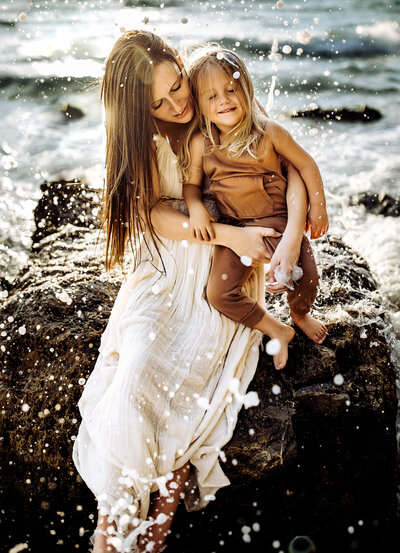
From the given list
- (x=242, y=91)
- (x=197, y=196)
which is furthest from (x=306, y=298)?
(x=242, y=91)

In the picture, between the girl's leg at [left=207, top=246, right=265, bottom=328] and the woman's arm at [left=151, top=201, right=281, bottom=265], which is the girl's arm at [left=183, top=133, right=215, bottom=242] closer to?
the woman's arm at [left=151, top=201, right=281, bottom=265]

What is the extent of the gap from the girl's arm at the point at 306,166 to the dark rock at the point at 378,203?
3.24 m

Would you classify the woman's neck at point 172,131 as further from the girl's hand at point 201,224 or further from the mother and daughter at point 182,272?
the girl's hand at point 201,224

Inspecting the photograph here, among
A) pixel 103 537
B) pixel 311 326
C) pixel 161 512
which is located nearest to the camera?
pixel 103 537

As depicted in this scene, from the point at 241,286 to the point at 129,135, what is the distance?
2.71ft

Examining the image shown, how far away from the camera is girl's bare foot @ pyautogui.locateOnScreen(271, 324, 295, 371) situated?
2549mm

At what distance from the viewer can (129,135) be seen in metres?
2.55

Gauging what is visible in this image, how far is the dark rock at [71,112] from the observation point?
8.07 m

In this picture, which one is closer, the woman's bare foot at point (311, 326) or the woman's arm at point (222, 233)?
the woman's arm at point (222, 233)

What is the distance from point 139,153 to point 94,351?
941 mm

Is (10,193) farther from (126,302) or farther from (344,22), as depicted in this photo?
(344,22)

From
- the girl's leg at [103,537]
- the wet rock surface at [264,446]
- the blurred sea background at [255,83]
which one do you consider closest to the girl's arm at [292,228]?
the wet rock surface at [264,446]

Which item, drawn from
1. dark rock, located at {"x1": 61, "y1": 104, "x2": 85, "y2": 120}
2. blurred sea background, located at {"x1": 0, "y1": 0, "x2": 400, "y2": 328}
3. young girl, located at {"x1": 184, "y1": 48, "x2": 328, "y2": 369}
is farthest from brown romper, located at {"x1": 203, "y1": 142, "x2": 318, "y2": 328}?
dark rock, located at {"x1": 61, "y1": 104, "x2": 85, "y2": 120}

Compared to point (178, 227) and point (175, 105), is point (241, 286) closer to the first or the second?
point (178, 227)
